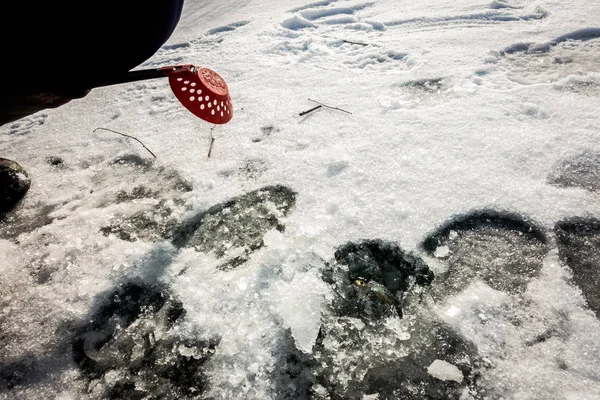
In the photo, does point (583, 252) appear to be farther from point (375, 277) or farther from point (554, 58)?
point (554, 58)

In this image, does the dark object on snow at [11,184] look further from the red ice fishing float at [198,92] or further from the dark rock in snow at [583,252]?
the dark rock in snow at [583,252]

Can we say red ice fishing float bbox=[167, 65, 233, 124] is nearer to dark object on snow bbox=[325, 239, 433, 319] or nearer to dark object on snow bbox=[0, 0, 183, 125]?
dark object on snow bbox=[0, 0, 183, 125]

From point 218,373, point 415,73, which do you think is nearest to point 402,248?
point 218,373

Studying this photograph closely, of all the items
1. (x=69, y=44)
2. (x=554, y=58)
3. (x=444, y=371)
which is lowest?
(x=444, y=371)

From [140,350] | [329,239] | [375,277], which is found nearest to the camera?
[140,350]

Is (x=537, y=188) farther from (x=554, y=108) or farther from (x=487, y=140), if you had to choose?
(x=554, y=108)

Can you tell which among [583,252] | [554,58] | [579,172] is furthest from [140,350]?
[554,58]

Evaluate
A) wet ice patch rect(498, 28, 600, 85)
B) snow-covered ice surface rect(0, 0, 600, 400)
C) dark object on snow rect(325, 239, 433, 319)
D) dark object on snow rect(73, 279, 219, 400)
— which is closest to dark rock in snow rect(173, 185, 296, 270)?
snow-covered ice surface rect(0, 0, 600, 400)
